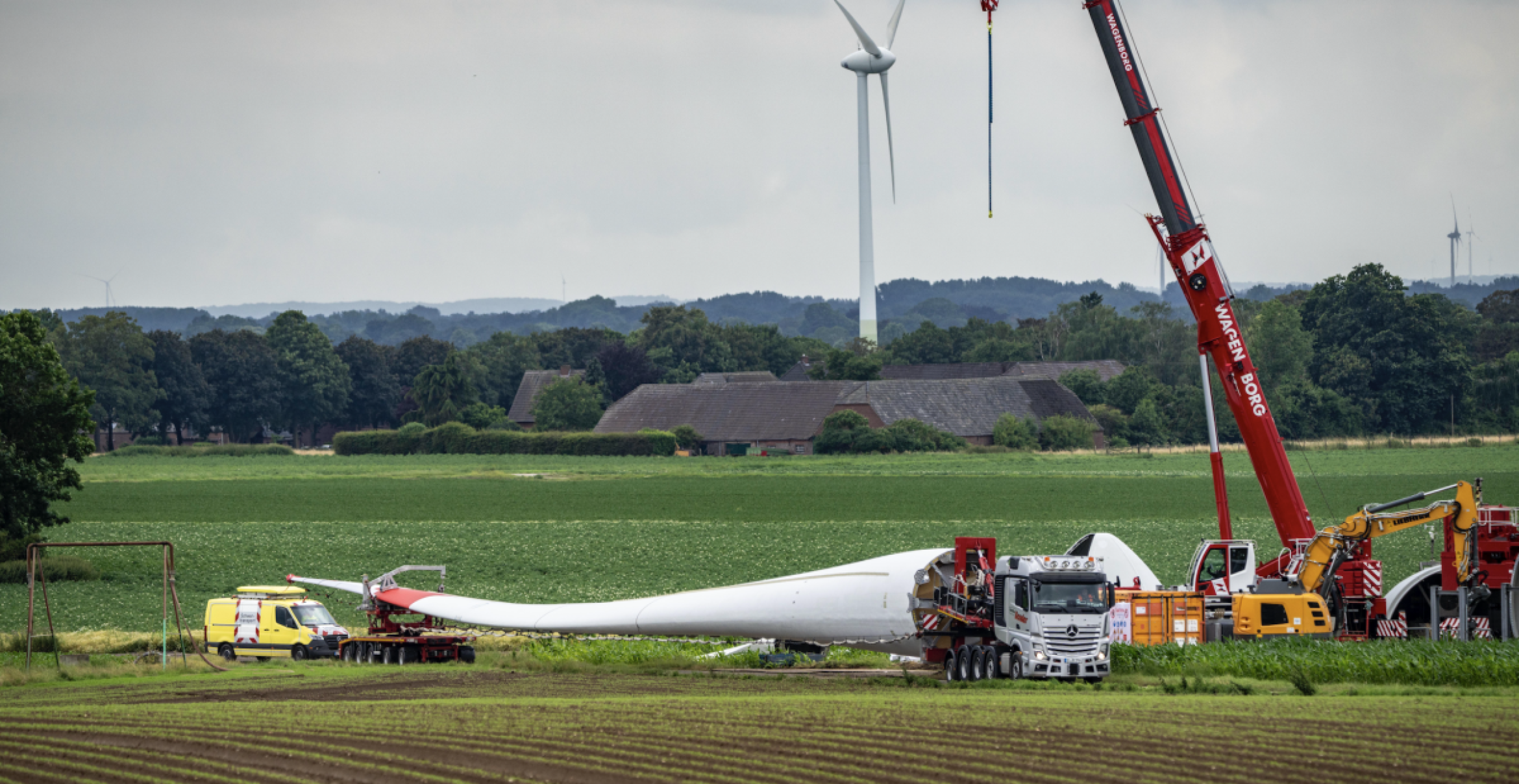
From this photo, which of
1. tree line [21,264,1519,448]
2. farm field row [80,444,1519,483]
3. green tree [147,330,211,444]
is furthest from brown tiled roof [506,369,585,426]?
farm field row [80,444,1519,483]

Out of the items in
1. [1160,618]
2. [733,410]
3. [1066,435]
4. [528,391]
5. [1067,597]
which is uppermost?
[528,391]

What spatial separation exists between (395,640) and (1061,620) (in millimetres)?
14494

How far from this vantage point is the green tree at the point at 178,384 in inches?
6437

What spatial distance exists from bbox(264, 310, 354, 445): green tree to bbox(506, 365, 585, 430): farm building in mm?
21370

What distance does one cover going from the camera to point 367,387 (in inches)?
7195

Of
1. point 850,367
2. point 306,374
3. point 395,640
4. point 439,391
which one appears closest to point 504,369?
point 306,374

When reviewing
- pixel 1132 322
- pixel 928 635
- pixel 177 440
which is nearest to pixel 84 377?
pixel 177 440

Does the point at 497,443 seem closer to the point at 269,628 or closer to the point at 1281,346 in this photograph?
the point at 1281,346

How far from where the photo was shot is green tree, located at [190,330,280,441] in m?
169

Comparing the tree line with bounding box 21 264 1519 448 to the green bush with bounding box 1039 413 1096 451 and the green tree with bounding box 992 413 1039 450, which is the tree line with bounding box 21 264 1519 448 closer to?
the green bush with bounding box 1039 413 1096 451

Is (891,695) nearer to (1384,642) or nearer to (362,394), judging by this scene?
(1384,642)

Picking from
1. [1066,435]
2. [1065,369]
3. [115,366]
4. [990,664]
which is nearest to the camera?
[990,664]

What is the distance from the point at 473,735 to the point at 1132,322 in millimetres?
158929

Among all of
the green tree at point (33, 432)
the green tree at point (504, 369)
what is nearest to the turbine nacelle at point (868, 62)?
the green tree at point (504, 369)
